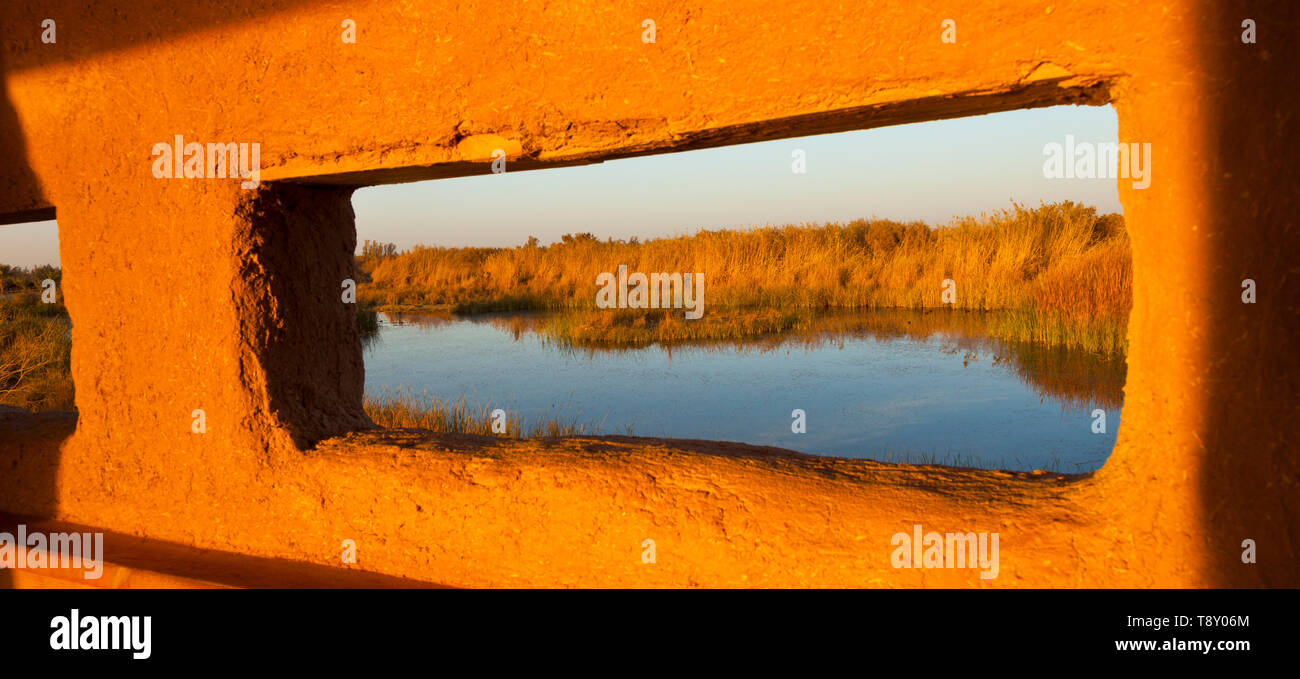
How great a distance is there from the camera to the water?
6.29 meters

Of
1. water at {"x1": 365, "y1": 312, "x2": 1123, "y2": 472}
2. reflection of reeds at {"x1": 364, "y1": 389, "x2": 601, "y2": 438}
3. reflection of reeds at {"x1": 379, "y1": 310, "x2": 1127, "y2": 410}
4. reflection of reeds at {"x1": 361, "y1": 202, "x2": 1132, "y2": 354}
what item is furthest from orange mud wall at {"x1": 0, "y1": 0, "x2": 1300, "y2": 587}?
reflection of reeds at {"x1": 361, "y1": 202, "x2": 1132, "y2": 354}

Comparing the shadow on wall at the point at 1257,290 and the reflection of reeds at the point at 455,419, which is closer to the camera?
the shadow on wall at the point at 1257,290

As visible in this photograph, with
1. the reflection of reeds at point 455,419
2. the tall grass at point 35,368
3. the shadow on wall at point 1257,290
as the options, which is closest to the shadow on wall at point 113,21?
the shadow on wall at point 1257,290

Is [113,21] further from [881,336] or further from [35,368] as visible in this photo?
[881,336]

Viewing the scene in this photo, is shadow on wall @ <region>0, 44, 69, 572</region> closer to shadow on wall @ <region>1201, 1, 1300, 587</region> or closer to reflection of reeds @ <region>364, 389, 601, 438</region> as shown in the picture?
reflection of reeds @ <region>364, 389, 601, 438</region>

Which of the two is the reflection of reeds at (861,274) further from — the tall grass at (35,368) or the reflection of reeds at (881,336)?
the tall grass at (35,368)

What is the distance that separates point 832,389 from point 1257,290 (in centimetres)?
668

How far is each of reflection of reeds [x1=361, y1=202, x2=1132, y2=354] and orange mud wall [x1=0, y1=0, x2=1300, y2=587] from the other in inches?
272

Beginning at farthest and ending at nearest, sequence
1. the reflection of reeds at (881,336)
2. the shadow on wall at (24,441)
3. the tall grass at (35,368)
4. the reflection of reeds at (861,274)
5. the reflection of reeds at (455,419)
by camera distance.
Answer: the reflection of reeds at (861,274) → the reflection of reeds at (881,336) → the tall grass at (35,368) → the reflection of reeds at (455,419) → the shadow on wall at (24,441)

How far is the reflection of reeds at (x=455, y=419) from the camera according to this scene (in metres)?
6.55

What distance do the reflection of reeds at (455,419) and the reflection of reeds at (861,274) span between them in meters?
4.48

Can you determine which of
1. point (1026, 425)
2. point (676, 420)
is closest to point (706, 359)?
point (676, 420)

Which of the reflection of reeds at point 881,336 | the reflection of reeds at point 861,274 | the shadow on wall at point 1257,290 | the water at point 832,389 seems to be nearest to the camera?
the shadow on wall at point 1257,290

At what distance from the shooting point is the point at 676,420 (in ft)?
25.0
